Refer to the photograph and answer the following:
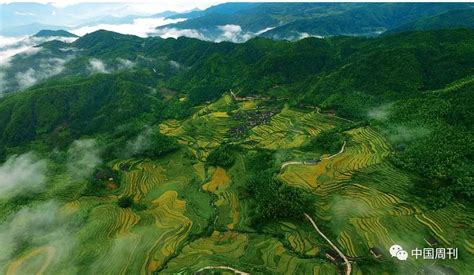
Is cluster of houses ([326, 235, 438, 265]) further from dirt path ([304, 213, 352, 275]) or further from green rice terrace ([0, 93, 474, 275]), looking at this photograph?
dirt path ([304, 213, 352, 275])

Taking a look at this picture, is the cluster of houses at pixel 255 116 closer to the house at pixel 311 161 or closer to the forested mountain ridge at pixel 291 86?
the forested mountain ridge at pixel 291 86

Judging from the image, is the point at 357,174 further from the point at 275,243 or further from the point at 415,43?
the point at 415,43

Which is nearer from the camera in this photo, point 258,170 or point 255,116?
point 258,170

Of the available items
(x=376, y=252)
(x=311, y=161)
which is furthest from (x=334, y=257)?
(x=311, y=161)

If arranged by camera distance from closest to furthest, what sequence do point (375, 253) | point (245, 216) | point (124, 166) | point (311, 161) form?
point (375, 253) → point (245, 216) → point (311, 161) → point (124, 166)

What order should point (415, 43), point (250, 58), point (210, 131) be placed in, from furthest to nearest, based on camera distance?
point (250, 58)
point (415, 43)
point (210, 131)

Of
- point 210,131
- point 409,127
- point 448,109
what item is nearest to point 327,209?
point 409,127

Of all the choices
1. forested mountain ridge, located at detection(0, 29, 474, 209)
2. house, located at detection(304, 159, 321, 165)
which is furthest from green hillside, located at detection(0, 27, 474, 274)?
forested mountain ridge, located at detection(0, 29, 474, 209)

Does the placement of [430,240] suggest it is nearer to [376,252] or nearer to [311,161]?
[376,252]
